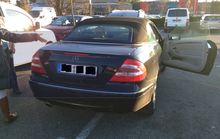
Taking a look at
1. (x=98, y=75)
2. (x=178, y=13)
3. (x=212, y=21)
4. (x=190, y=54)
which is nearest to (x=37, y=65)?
(x=98, y=75)

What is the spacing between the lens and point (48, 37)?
588 cm

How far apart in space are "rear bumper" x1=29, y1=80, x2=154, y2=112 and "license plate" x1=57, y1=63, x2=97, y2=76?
0.20m

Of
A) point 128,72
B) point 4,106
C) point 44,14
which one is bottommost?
point 4,106

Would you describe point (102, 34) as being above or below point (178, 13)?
below

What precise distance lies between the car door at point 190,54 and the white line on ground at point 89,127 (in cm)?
210

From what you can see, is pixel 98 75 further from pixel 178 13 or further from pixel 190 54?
pixel 178 13

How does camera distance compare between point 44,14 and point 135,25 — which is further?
point 44,14

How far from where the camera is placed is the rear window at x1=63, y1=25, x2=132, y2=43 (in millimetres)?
3023

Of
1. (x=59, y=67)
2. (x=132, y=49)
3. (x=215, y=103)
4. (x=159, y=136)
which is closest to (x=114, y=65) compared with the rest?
(x=132, y=49)

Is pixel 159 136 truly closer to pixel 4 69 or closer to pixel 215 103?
pixel 215 103

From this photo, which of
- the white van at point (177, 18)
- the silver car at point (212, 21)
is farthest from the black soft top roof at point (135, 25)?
the silver car at point (212, 21)

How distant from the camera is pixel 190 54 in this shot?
416 centimetres

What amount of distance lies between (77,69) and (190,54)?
9.10 feet

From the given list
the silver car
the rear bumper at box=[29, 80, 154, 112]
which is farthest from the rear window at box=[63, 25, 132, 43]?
the silver car
